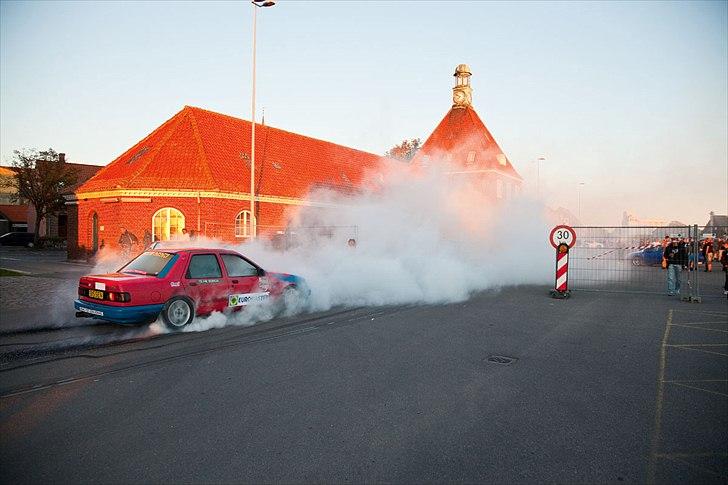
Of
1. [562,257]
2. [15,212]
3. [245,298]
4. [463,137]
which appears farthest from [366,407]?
[15,212]

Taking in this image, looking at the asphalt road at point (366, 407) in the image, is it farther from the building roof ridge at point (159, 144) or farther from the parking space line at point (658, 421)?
the building roof ridge at point (159, 144)

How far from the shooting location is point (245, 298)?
9.66 metres

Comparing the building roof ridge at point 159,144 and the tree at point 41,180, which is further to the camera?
the tree at point 41,180

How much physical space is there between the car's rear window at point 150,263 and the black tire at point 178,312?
59 cm

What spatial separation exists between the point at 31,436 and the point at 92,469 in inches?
38.7

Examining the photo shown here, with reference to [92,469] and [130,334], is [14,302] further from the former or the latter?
[92,469]

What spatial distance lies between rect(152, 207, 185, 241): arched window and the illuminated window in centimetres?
271

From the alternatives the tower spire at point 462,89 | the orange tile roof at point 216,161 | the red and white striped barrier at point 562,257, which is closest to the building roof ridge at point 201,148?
the orange tile roof at point 216,161

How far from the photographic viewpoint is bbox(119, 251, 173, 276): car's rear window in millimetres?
8796

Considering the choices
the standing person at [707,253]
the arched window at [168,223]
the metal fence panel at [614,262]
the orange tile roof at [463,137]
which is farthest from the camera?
the orange tile roof at [463,137]

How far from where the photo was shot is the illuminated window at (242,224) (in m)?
26.0

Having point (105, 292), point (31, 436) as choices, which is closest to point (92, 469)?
point (31, 436)

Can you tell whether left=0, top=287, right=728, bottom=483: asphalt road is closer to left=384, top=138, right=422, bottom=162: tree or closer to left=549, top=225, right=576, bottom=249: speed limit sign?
left=549, top=225, right=576, bottom=249: speed limit sign

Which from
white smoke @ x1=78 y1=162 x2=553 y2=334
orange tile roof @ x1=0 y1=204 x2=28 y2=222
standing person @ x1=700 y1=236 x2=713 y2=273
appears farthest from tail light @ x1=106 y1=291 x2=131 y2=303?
orange tile roof @ x1=0 y1=204 x2=28 y2=222
